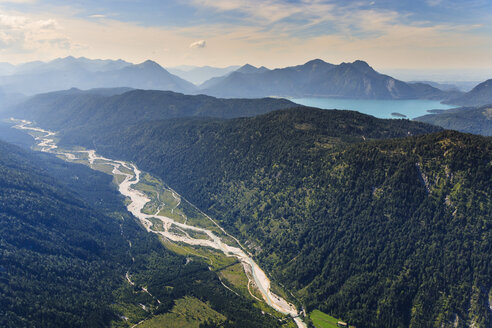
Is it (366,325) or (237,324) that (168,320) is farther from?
(366,325)

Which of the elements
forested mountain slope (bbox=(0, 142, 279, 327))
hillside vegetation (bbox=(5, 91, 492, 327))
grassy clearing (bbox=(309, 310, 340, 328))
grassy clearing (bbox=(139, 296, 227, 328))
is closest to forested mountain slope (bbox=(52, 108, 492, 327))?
hillside vegetation (bbox=(5, 91, 492, 327))

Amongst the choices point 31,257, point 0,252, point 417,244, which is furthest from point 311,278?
point 0,252

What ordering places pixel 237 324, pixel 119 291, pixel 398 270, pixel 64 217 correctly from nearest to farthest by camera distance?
pixel 237 324
pixel 398 270
pixel 119 291
pixel 64 217

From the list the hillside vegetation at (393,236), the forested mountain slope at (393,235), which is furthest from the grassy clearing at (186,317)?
the forested mountain slope at (393,235)

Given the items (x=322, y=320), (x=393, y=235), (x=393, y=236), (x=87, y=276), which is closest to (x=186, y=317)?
(x=322, y=320)

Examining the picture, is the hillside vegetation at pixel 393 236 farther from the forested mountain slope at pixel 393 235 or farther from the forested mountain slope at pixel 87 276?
the forested mountain slope at pixel 87 276
